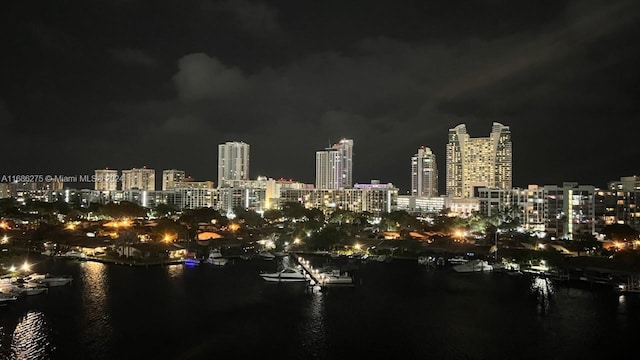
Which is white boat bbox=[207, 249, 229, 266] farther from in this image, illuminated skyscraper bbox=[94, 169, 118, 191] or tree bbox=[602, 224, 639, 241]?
illuminated skyscraper bbox=[94, 169, 118, 191]

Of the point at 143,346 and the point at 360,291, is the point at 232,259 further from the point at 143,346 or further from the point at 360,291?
the point at 143,346

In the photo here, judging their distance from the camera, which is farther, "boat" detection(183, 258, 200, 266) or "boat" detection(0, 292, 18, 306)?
"boat" detection(183, 258, 200, 266)

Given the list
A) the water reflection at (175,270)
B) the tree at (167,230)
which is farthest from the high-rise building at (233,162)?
the water reflection at (175,270)

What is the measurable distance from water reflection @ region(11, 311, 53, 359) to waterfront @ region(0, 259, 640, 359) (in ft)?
0.07

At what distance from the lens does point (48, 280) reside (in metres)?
13.9

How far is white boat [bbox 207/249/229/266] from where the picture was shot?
18266 millimetres

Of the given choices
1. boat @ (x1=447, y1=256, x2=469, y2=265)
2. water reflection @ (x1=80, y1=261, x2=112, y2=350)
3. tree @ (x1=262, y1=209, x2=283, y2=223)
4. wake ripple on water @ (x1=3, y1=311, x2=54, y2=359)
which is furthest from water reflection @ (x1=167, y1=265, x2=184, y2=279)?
tree @ (x1=262, y1=209, x2=283, y2=223)

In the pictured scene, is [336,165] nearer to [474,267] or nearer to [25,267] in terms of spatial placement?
[474,267]

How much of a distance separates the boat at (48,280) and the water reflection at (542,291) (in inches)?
500

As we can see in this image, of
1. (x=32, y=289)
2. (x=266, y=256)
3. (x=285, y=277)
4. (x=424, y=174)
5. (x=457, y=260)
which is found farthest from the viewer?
(x=424, y=174)

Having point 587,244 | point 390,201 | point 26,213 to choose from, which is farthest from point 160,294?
point 390,201

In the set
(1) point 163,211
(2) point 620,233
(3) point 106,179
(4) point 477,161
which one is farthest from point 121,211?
(3) point 106,179

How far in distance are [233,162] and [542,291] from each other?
5424cm

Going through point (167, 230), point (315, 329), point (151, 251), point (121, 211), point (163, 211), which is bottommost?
point (315, 329)
